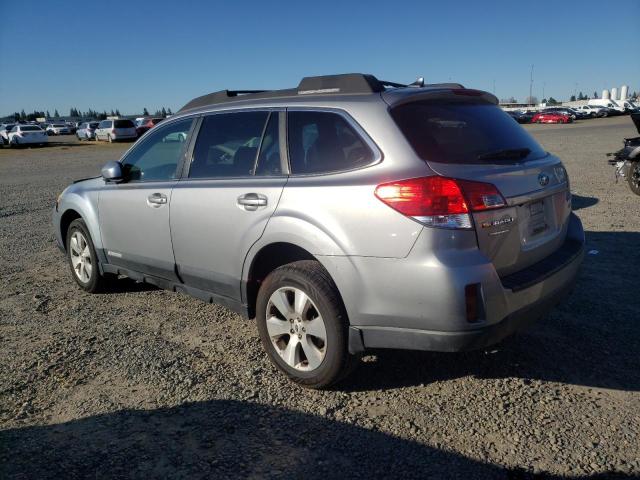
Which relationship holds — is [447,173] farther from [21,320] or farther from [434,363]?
[21,320]

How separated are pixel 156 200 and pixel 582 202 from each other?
24.8 ft

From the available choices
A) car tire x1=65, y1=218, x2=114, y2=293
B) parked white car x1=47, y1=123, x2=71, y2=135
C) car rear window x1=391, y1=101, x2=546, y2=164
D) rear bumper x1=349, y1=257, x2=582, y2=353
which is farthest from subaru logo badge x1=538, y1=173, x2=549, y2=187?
parked white car x1=47, y1=123, x2=71, y2=135

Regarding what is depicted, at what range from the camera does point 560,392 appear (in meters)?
3.27

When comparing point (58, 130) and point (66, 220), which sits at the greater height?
point (58, 130)

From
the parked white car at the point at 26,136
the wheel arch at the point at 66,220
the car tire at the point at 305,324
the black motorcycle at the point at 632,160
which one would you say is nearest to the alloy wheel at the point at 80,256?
the wheel arch at the point at 66,220

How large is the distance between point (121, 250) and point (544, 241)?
11.5ft

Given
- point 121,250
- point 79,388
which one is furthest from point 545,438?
point 121,250

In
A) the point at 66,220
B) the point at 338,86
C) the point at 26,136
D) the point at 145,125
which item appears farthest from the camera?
the point at 145,125

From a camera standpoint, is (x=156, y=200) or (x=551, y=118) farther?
(x=551, y=118)

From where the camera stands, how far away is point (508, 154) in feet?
10.5

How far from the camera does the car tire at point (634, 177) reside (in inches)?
388

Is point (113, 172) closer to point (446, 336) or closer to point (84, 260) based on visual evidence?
point (84, 260)

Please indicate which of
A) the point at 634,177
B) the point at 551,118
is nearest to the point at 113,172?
the point at 634,177

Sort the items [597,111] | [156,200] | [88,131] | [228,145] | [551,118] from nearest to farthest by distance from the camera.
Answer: [228,145], [156,200], [88,131], [551,118], [597,111]
